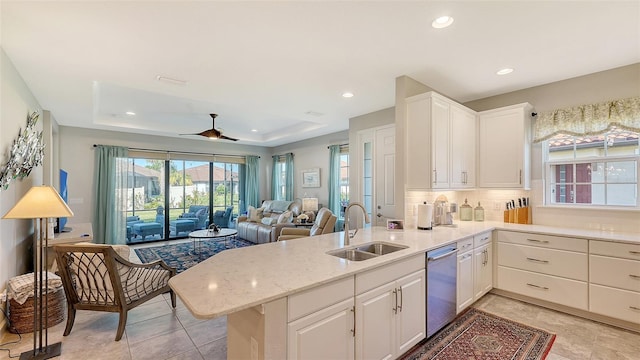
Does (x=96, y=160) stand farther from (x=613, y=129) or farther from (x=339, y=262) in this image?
(x=613, y=129)

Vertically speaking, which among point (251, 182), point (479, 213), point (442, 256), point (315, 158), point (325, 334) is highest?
point (315, 158)

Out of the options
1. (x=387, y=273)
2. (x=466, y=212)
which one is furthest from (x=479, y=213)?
(x=387, y=273)

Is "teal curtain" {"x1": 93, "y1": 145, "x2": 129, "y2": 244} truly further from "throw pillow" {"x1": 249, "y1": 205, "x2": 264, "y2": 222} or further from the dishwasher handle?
the dishwasher handle

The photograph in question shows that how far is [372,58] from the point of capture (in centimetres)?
277

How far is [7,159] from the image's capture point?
8.50 feet

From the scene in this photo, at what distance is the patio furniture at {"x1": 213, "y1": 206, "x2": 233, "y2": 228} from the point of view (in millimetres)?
7754

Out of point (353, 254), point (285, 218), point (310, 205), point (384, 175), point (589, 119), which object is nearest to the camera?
point (353, 254)

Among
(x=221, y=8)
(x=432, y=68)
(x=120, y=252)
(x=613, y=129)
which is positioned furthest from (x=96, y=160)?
(x=613, y=129)

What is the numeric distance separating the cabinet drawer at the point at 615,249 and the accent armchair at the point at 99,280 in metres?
4.48

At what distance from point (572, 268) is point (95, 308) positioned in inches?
187

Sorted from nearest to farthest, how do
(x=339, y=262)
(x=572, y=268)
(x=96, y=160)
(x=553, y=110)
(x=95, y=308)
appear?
1. (x=339, y=262)
2. (x=95, y=308)
3. (x=572, y=268)
4. (x=553, y=110)
5. (x=96, y=160)

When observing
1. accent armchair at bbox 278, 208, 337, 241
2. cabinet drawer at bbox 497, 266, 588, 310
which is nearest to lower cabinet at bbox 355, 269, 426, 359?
cabinet drawer at bbox 497, 266, 588, 310

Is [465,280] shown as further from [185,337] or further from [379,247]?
[185,337]

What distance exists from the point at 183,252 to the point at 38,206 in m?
3.81
